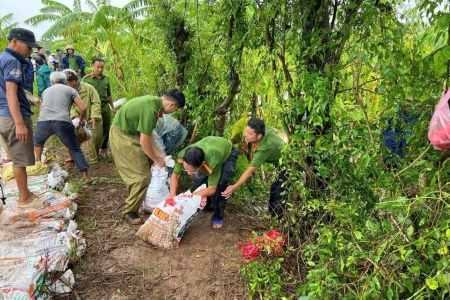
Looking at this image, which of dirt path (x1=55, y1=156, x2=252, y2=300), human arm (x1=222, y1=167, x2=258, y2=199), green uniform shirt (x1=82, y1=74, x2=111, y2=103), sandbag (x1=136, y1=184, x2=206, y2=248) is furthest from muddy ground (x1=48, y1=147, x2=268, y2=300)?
green uniform shirt (x1=82, y1=74, x2=111, y2=103)

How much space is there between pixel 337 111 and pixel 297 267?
1.33 m

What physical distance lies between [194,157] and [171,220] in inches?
25.2

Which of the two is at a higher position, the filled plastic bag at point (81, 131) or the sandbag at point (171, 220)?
the filled plastic bag at point (81, 131)

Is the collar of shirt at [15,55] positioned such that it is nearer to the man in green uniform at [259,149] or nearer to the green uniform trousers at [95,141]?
the green uniform trousers at [95,141]

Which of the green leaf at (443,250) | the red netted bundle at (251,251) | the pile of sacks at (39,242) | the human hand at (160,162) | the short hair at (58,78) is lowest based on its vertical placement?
the red netted bundle at (251,251)

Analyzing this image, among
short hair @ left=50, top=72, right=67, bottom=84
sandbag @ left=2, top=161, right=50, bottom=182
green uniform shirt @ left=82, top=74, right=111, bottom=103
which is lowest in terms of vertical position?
sandbag @ left=2, top=161, right=50, bottom=182

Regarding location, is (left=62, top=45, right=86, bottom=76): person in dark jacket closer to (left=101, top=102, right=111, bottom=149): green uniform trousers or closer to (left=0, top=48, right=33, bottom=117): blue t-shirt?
(left=101, top=102, right=111, bottom=149): green uniform trousers

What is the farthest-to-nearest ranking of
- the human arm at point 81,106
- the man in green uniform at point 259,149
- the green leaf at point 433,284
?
the human arm at point 81,106, the man in green uniform at point 259,149, the green leaf at point 433,284

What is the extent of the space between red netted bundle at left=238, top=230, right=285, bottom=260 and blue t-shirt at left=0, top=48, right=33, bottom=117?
2.51 metres

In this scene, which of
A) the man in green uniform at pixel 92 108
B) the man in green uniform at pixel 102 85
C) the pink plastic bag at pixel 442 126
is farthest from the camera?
the man in green uniform at pixel 102 85

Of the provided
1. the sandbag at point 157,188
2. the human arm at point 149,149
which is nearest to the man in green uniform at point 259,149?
the sandbag at point 157,188

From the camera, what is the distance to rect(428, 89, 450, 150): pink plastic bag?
4.58 ft

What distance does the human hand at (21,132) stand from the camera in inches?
116

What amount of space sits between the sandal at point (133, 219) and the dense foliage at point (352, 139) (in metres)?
1.41
